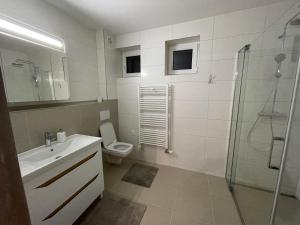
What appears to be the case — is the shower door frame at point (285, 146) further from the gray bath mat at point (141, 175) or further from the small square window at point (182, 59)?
the small square window at point (182, 59)

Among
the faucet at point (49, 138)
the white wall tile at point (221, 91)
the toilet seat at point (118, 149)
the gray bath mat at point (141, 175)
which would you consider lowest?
the gray bath mat at point (141, 175)

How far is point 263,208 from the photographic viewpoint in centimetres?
121

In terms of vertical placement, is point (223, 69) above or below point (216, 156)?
above

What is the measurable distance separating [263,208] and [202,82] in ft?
5.03

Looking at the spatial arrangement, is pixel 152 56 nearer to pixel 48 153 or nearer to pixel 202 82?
pixel 202 82

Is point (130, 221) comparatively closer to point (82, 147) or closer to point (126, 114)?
point (82, 147)

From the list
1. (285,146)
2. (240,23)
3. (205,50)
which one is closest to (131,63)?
(205,50)

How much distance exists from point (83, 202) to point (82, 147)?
0.58 metres

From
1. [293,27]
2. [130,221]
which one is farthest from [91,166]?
[293,27]

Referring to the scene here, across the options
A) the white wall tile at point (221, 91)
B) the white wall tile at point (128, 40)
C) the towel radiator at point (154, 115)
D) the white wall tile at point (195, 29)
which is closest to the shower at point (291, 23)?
the white wall tile at point (221, 91)

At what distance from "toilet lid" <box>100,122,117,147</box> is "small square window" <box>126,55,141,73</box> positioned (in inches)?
43.5

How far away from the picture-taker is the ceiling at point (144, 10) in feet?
4.97

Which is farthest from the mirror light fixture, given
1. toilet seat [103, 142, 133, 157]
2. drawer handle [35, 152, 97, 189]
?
toilet seat [103, 142, 133, 157]

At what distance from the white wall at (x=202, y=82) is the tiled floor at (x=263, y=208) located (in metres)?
0.53
